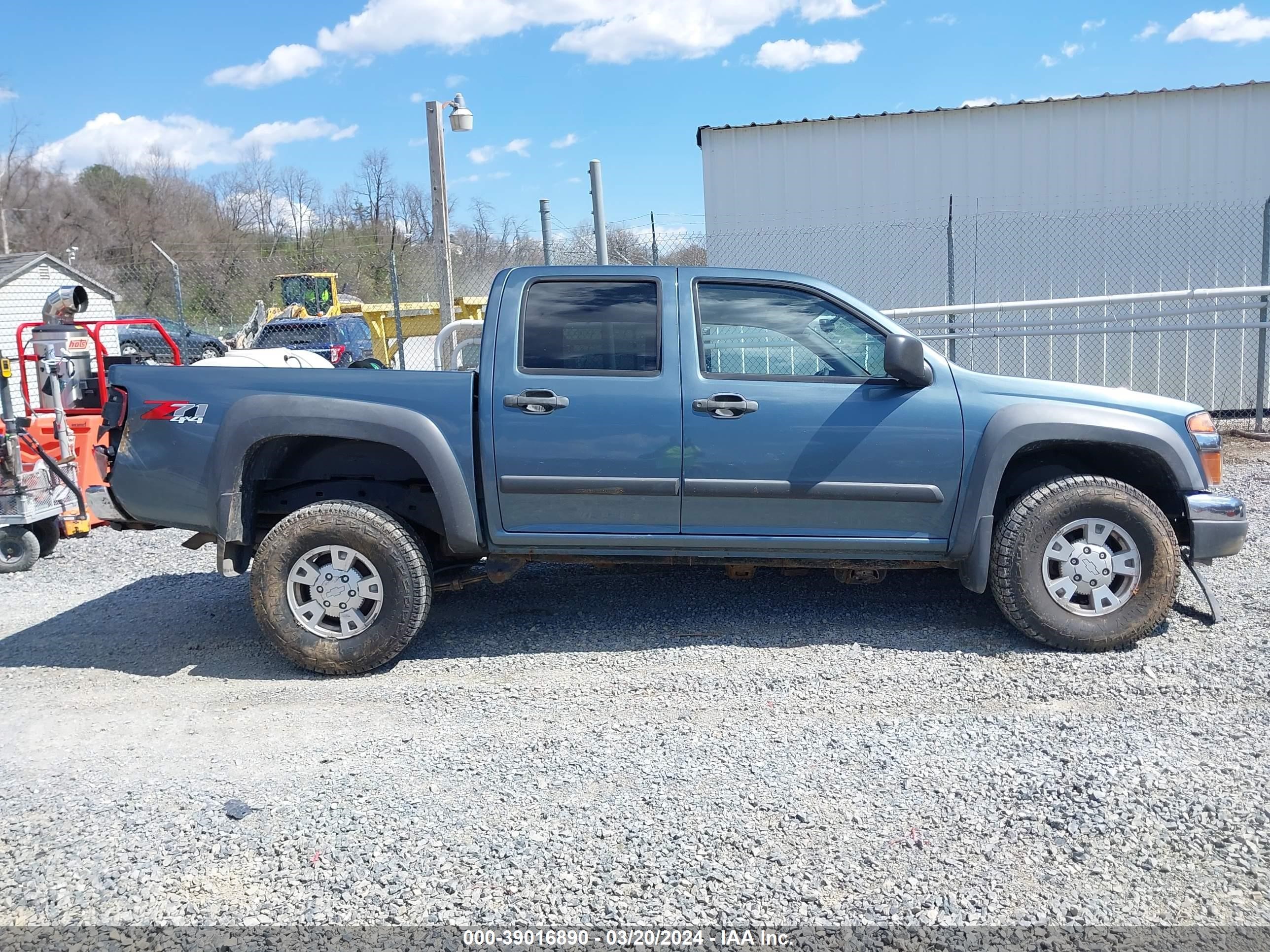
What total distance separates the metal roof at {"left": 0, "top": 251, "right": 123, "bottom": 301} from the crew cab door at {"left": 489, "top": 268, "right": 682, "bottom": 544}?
2648cm

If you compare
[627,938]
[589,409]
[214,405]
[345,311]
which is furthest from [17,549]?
[345,311]

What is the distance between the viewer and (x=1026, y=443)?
15.3 ft

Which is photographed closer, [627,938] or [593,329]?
[627,938]

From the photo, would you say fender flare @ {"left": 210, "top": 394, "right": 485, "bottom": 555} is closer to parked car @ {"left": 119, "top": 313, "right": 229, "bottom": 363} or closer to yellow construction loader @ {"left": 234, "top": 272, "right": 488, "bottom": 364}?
yellow construction loader @ {"left": 234, "top": 272, "right": 488, "bottom": 364}

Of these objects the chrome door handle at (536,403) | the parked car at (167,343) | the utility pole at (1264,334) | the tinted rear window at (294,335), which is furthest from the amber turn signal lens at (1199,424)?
the parked car at (167,343)

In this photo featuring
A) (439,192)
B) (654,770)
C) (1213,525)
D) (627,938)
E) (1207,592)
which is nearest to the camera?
(627,938)

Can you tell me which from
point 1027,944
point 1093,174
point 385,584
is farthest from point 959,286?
point 1027,944

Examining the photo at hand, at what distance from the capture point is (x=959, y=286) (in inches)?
472

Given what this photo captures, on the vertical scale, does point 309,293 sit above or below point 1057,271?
above

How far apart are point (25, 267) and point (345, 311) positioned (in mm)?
9422

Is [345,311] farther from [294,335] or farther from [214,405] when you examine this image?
[214,405]

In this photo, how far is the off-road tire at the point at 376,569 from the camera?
469 cm

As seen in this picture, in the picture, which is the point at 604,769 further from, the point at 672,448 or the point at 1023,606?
the point at 1023,606

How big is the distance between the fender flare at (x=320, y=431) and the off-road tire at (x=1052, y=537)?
8.76 feet
